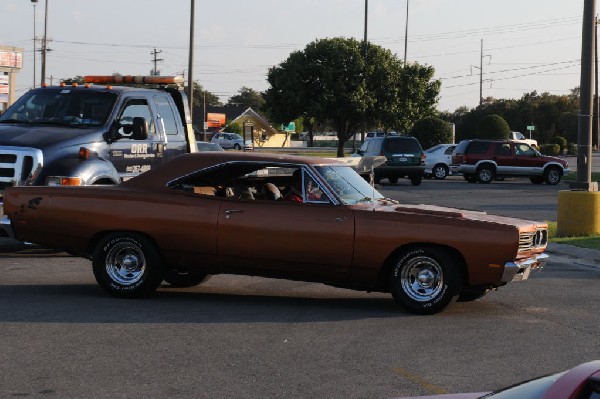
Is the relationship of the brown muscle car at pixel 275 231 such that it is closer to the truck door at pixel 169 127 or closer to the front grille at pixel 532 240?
the front grille at pixel 532 240

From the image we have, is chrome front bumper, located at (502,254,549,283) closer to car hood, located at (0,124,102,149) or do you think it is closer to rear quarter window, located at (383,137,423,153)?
car hood, located at (0,124,102,149)

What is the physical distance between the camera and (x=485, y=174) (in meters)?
42.1

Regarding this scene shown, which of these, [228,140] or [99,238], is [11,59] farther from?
[99,238]

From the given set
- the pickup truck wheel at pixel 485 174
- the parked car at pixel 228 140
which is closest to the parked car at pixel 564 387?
the pickup truck wheel at pixel 485 174

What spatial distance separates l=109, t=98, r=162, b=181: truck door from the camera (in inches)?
555

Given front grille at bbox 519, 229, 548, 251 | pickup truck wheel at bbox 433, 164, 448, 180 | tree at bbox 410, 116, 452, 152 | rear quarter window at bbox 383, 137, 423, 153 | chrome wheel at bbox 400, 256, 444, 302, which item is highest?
tree at bbox 410, 116, 452, 152

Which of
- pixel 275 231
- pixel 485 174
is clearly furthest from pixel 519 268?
pixel 485 174

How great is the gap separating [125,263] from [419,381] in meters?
4.31

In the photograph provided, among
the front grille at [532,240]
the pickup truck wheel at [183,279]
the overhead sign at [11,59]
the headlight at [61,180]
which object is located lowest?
the pickup truck wheel at [183,279]

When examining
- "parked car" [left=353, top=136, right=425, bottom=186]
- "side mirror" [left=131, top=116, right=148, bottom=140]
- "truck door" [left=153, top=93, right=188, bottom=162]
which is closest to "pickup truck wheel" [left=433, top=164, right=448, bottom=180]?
"parked car" [left=353, top=136, right=425, bottom=186]

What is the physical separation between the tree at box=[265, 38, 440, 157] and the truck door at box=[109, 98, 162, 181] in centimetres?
5057

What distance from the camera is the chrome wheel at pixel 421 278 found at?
32.1 ft

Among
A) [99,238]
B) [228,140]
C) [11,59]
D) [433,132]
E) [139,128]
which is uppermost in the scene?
[11,59]

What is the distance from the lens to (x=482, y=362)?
308 inches
